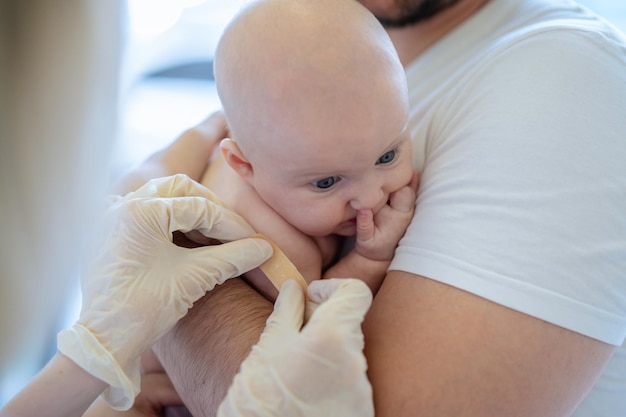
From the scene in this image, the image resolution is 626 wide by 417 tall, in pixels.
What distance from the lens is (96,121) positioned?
1.12 ft

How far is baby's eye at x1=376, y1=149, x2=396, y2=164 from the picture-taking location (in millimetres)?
975

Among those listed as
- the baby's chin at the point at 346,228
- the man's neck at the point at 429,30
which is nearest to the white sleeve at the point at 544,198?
the baby's chin at the point at 346,228

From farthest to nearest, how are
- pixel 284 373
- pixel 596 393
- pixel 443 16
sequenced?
pixel 443 16 → pixel 596 393 → pixel 284 373

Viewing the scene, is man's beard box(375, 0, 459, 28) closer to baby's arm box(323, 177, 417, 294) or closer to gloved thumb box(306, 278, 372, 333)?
baby's arm box(323, 177, 417, 294)

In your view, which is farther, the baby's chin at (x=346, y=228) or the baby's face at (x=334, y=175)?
the baby's chin at (x=346, y=228)

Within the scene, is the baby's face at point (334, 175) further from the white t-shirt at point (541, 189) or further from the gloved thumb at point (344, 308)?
the gloved thumb at point (344, 308)

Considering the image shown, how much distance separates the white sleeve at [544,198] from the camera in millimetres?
829

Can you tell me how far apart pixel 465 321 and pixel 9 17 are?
704 mm

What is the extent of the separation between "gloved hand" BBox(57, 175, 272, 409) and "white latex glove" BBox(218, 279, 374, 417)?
19cm

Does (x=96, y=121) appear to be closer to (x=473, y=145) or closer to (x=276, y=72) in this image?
(x=276, y=72)

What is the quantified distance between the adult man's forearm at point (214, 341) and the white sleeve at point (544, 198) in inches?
11.0

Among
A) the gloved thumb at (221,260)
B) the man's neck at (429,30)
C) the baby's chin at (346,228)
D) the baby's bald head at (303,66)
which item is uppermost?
the baby's bald head at (303,66)

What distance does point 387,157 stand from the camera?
982 mm

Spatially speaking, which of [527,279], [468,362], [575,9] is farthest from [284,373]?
[575,9]
